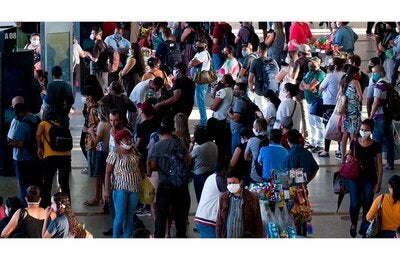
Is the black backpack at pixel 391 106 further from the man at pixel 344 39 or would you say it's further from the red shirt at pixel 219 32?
the red shirt at pixel 219 32

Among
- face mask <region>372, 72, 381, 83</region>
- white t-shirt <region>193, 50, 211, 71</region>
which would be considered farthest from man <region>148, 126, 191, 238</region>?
white t-shirt <region>193, 50, 211, 71</region>

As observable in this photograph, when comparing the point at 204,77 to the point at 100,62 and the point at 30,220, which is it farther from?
the point at 30,220

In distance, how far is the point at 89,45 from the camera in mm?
25031

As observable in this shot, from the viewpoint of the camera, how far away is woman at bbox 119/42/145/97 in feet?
68.2

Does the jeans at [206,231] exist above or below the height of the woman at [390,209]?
below

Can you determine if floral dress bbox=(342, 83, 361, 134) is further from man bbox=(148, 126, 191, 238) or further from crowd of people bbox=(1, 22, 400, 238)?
man bbox=(148, 126, 191, 238)

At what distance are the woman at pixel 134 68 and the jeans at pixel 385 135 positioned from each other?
4.82 metres

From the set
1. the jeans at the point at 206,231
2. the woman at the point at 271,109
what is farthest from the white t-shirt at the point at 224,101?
the jeans at the point at 206,231

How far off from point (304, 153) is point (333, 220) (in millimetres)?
1525

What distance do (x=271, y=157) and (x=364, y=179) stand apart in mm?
1043

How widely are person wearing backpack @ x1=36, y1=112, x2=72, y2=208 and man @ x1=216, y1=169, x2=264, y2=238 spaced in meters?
3.07

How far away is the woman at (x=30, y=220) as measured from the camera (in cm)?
1267

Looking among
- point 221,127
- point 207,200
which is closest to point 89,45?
point 221,127

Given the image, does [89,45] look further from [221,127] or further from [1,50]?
[221,127]
